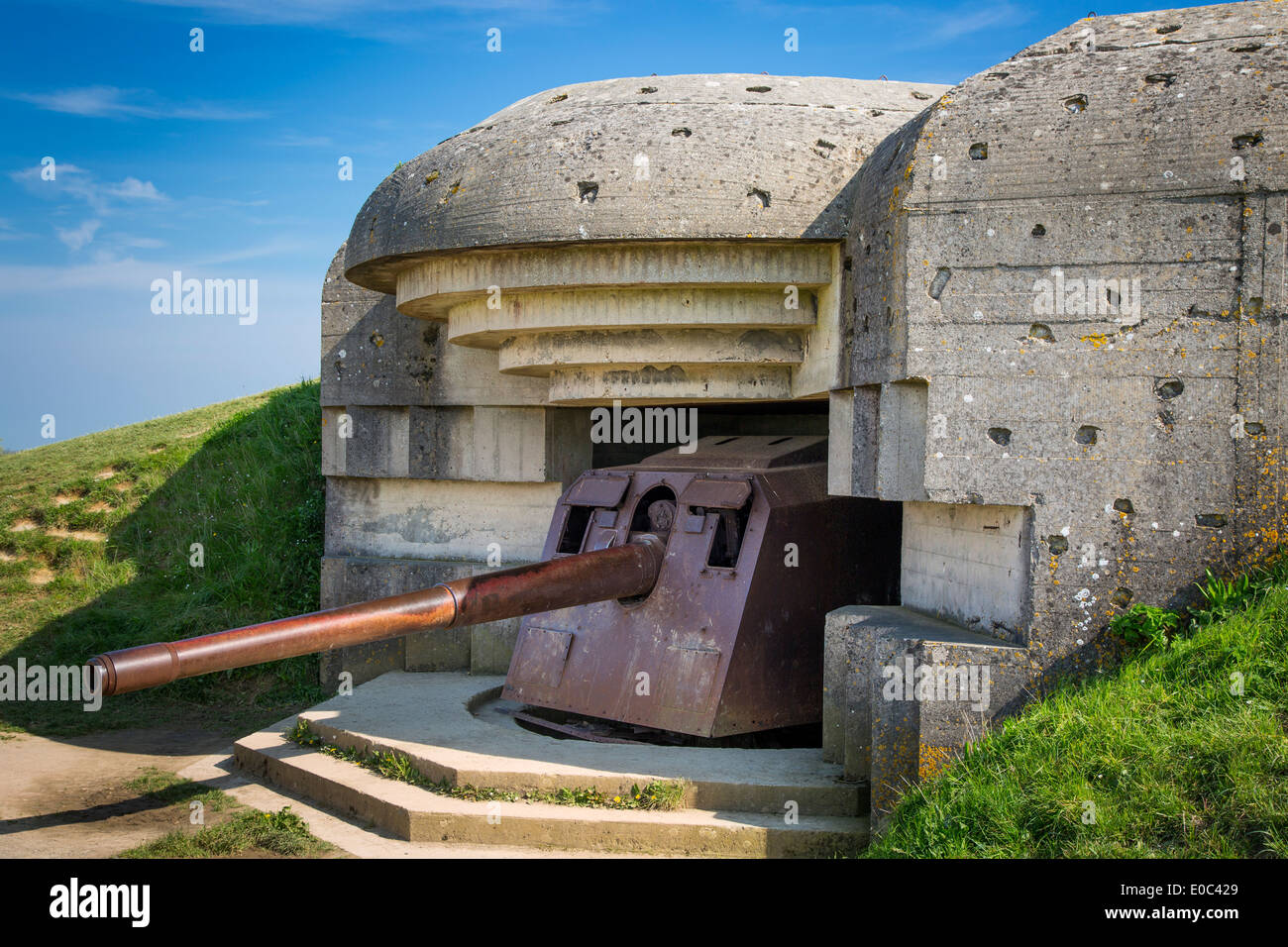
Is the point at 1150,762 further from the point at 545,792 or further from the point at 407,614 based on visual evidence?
the point at 407,614

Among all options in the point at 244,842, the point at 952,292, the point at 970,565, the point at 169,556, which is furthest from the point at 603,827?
the point at 169,556

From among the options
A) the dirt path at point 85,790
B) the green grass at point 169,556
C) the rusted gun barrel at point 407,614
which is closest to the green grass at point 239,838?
the dirt path at point 85,790

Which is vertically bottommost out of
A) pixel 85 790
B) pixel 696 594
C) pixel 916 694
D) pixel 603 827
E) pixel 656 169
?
pixel 85 790

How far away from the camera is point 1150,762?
3.50 meters

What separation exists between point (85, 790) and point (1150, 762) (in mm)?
5095

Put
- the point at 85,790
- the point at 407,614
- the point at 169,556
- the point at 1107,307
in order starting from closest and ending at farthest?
the point at 1107,307 → the point at 407,614 → the point at 85,790 → the point at 169,556

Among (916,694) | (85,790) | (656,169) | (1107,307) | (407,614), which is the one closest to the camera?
(1107,307)

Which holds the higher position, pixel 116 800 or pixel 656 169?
pixel 656 169

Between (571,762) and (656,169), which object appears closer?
(571,762)

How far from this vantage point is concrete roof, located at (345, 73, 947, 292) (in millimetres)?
5398

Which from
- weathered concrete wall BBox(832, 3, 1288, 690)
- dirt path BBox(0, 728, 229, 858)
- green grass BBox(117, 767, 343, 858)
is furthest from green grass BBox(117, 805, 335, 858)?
weathered concrete wall BBox(832, 3, 1288, 690)

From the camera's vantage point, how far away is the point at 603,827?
4586mm

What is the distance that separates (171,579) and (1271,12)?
8129mm
